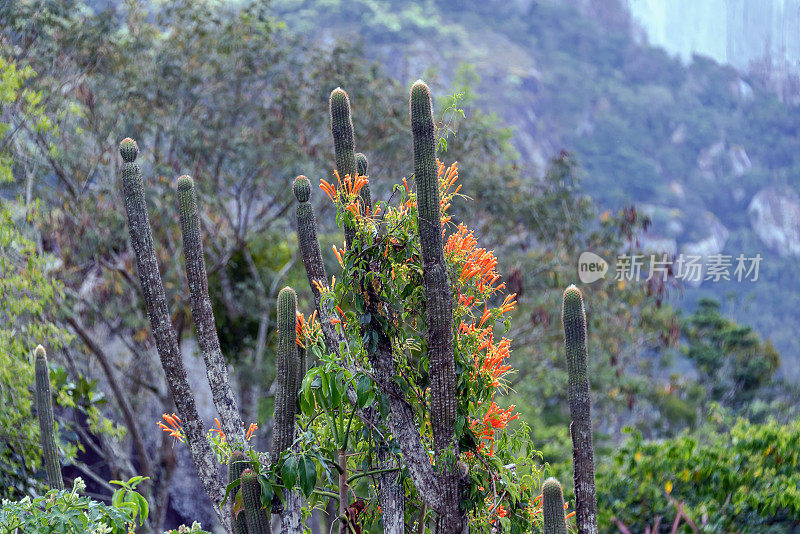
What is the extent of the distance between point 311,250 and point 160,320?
0.58 m

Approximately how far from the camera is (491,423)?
7.65 ft

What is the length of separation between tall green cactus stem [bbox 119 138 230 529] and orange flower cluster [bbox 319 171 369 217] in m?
0.72

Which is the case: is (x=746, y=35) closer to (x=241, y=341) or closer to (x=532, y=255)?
(x=532, y=255)

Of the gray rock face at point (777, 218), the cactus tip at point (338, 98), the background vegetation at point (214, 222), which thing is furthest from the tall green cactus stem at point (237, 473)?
the gray rock face at point (777, 218)

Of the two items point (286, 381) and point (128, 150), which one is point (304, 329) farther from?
point (128, 150)

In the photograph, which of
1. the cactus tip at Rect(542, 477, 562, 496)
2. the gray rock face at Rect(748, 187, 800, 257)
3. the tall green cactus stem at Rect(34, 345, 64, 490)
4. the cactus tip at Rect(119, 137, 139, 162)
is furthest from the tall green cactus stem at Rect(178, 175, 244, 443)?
the gray rock face at Rect(748, 187, 800, 257)

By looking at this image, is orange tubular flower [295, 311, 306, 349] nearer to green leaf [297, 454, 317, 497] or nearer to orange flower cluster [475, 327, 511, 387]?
green leaf [297, 454, 317, 497]

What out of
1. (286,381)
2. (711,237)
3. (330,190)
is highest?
(330,190)

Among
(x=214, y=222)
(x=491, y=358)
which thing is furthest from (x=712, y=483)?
(x=214, y=222)

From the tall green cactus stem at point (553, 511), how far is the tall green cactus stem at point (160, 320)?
1.10 meters

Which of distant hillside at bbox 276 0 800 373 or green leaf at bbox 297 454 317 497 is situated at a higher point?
green leaf at bbox 297 454 317 497

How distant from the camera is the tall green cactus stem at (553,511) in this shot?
2.20 m

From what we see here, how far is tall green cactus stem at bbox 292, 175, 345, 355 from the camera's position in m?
2.53

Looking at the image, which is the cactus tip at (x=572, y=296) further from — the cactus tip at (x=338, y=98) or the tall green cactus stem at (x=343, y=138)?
the cactus tip at (x=338, y=98)
